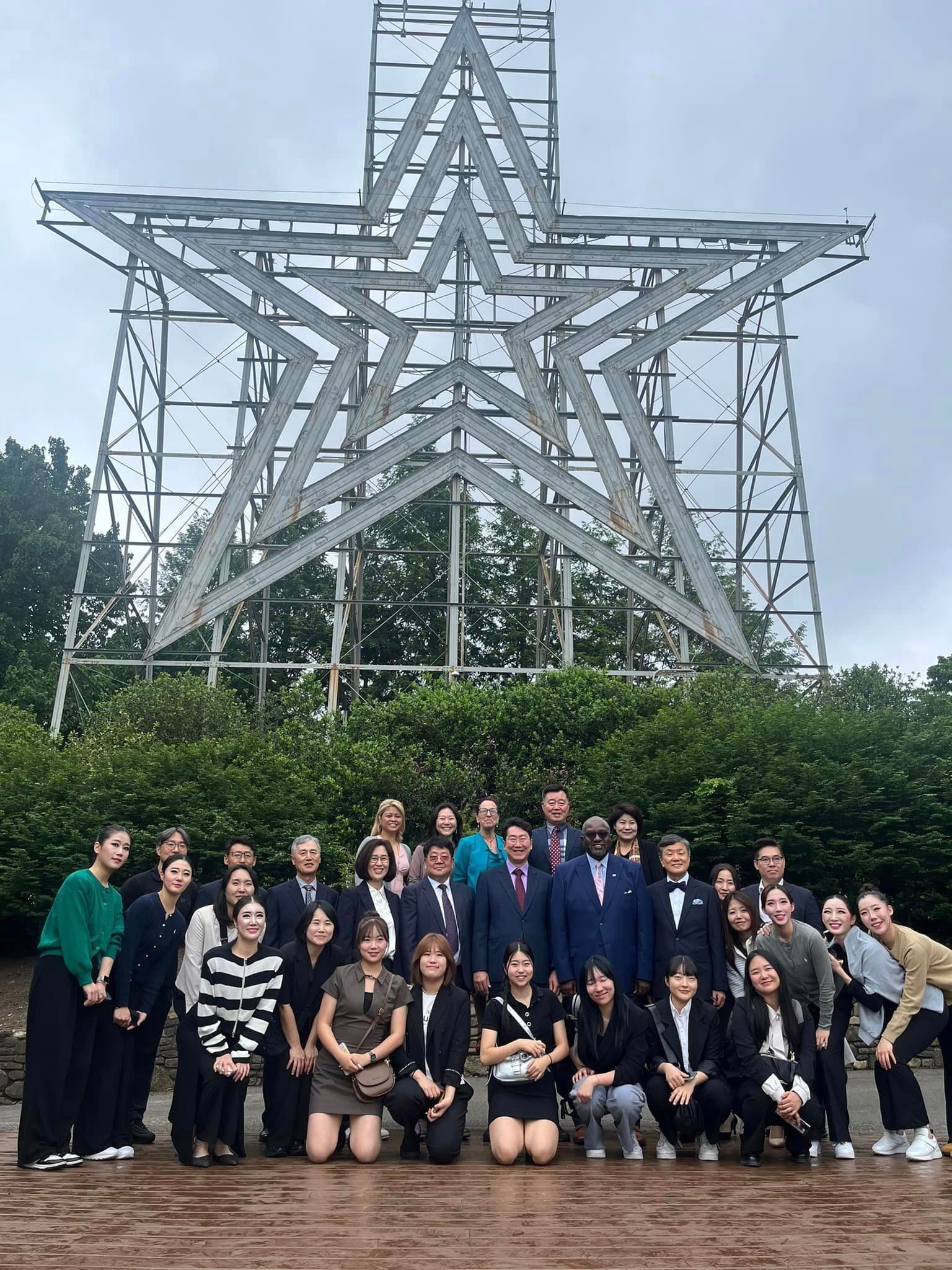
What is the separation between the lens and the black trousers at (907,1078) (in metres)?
6.94


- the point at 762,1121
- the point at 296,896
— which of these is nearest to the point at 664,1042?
the point at 762,1121

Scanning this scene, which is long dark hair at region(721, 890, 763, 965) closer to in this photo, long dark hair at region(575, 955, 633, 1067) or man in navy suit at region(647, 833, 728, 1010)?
man in navy suit at region(647, 833, 728, 1010)

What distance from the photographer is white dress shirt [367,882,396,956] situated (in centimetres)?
780

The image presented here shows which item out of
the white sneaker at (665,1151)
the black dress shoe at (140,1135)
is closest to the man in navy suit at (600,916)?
the white sneaker at (665,1151)

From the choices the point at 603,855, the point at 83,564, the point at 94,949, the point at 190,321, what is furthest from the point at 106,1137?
the point at 190,321

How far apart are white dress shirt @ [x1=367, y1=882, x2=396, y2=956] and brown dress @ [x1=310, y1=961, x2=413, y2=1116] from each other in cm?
64

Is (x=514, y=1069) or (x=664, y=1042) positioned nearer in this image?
(x=514, y=1069)

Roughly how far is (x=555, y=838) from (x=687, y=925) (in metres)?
1.31

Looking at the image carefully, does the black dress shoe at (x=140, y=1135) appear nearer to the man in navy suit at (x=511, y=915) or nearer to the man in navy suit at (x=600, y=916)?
the man in navy suit at (x=511, y=915)

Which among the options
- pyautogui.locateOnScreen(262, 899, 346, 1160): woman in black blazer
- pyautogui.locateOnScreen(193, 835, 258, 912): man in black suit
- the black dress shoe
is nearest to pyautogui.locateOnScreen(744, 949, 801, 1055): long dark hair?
pyautogui.locateOnScreen(262, 899, 346, 1160): woman in black blazer

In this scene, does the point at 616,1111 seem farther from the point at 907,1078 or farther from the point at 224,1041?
the point at 224,1041

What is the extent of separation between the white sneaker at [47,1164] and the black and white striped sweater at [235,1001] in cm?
89

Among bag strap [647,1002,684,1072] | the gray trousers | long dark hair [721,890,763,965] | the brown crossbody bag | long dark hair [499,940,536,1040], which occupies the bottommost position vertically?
the gray trousers

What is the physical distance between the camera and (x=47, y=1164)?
6.30 metres
